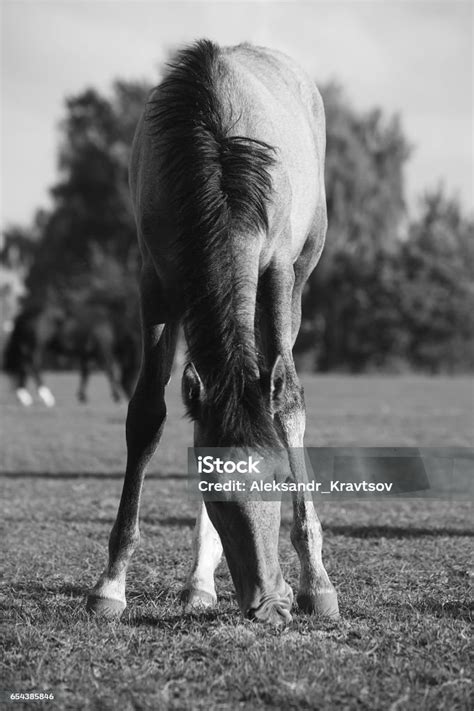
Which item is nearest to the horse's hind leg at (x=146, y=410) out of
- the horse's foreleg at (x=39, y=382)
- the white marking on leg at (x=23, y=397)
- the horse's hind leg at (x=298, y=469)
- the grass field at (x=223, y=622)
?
the grass field at (x=223, y=622)

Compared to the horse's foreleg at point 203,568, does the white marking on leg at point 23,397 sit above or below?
below

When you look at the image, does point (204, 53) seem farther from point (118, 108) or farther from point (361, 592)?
point (118, 108)

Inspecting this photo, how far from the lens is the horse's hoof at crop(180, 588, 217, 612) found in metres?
4.25

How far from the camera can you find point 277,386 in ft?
11.7

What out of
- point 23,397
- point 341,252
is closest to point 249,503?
point 23,397

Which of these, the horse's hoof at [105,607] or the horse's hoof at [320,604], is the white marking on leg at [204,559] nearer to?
the horse's hoof at [105,607]

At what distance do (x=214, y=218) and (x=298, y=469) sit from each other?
1.28 metres

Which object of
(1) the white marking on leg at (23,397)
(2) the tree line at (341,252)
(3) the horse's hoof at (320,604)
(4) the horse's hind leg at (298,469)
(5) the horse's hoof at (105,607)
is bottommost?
(1) the white marking on leg at (23,397)

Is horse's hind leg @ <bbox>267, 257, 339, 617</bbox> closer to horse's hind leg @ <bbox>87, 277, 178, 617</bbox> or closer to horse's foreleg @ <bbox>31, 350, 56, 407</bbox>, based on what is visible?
horse's hind leg @ <bbox>87, 277, 178, 617</bbox>

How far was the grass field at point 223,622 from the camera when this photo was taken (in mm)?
3062

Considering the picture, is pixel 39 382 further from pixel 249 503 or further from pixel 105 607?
pixel 249 503

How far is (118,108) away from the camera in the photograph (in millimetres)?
42875

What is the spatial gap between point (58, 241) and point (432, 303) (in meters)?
20.5

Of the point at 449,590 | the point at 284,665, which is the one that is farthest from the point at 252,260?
the point at 449,590
